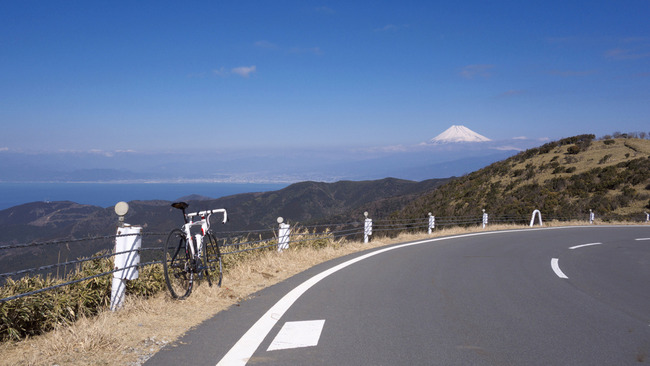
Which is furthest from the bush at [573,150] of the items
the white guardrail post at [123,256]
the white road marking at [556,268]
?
the white guardrail post at [123,256]

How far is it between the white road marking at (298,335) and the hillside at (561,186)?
1293 inches

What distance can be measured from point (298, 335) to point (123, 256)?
2686 millimetres

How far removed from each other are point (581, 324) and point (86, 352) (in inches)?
208

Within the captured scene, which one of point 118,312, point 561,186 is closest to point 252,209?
point 561,186

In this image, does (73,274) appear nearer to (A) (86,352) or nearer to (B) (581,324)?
(A) (86,352)

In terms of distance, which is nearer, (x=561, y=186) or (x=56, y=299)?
(x=56, y=299)

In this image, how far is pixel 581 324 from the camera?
539cm

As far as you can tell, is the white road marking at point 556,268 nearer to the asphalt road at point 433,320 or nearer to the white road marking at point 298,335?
the asphalt road at point 433,320

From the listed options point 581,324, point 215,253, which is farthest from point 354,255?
point 581,324

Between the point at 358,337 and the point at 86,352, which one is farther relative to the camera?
the point at 358,337

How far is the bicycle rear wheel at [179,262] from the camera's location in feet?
20.7

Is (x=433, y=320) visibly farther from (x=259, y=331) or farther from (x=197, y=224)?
(x=197, y=224)

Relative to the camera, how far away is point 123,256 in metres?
5.93

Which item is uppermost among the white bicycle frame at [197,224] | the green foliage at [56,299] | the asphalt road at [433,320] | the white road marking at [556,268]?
the white bicycle frame at [197,224]
